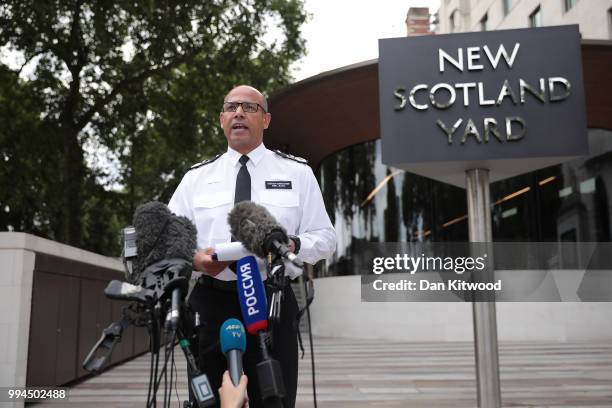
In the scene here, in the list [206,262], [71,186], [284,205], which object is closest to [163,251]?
[206,262]

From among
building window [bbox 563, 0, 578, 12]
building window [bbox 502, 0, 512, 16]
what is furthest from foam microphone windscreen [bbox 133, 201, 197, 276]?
building window [bbox 502, 0, 512, 16]

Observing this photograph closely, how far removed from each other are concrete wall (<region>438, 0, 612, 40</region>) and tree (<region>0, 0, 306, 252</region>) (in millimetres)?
9959

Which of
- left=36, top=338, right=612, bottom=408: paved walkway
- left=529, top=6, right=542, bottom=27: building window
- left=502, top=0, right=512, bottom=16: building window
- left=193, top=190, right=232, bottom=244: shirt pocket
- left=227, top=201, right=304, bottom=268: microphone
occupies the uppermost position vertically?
left=502, top=0, right=512, bottom=16: building window

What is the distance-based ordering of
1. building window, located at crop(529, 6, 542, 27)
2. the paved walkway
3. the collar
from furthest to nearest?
1. building window, located at crop(529, 6, 542, 27)
2. the paved walkway
3. the collar

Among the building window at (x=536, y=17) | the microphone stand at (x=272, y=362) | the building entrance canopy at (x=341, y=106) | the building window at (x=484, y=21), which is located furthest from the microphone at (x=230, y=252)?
the building window at (x=484, y=21)

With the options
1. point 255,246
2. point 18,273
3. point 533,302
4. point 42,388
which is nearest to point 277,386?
point 255,246

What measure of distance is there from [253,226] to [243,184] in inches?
24.5

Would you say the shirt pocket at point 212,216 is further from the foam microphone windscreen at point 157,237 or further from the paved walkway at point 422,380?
the paved walkway at point 422,380

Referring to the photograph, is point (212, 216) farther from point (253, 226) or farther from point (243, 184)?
point (253, 226)

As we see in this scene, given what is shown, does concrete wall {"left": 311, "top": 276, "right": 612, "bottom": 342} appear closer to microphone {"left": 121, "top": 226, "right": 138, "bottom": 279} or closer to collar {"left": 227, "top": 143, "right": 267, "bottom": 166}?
collar {"left": 227, "top": 143, "right": 267, "bottom": 166}

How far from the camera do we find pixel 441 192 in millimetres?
15828

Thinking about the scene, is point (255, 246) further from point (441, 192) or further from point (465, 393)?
point (441, 192)

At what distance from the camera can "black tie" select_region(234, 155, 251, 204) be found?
96.0 inches

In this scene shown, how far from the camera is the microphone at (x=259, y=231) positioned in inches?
72.3
